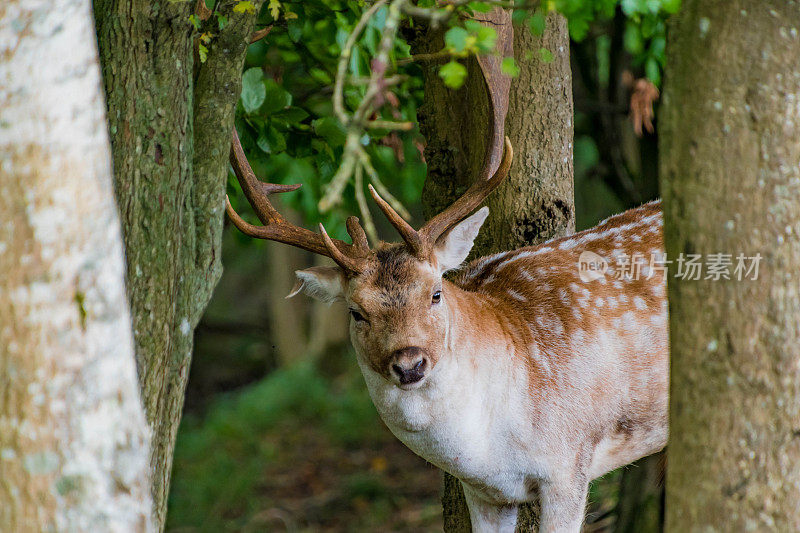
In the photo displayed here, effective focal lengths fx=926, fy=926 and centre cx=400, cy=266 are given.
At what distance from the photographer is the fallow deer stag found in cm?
343

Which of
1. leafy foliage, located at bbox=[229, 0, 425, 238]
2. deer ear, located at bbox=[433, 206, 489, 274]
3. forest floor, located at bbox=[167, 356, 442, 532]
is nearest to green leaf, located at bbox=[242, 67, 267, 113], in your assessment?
leafy foliage, located at bbox=[229, 0, 425, 238]

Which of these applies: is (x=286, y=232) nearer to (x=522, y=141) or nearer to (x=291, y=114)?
(x=291, y=114)

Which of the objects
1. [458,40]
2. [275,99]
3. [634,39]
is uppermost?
[634,39]

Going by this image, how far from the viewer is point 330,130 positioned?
417 centimetres

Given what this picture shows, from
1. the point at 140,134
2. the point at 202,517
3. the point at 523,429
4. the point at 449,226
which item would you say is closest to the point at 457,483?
the point at 523,429

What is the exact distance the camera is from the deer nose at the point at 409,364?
3.24 metres

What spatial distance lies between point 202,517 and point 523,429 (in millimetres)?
6401

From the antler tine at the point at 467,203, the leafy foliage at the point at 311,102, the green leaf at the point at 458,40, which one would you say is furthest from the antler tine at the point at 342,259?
the green leaf at the point at 458,40

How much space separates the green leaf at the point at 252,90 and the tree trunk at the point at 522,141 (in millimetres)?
788

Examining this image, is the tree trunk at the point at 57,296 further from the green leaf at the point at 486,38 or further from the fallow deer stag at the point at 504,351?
the fallow deer stag at the point at 504,351

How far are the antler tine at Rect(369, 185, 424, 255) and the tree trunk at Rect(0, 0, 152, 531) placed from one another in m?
1.51

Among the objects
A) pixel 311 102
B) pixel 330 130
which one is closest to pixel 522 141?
pixel 330 130

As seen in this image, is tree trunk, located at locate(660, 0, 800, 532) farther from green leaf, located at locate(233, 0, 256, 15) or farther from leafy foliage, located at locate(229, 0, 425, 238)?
leafy foliage, located at locate(229, 0, 425, 238)

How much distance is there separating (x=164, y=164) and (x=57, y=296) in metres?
1.22
